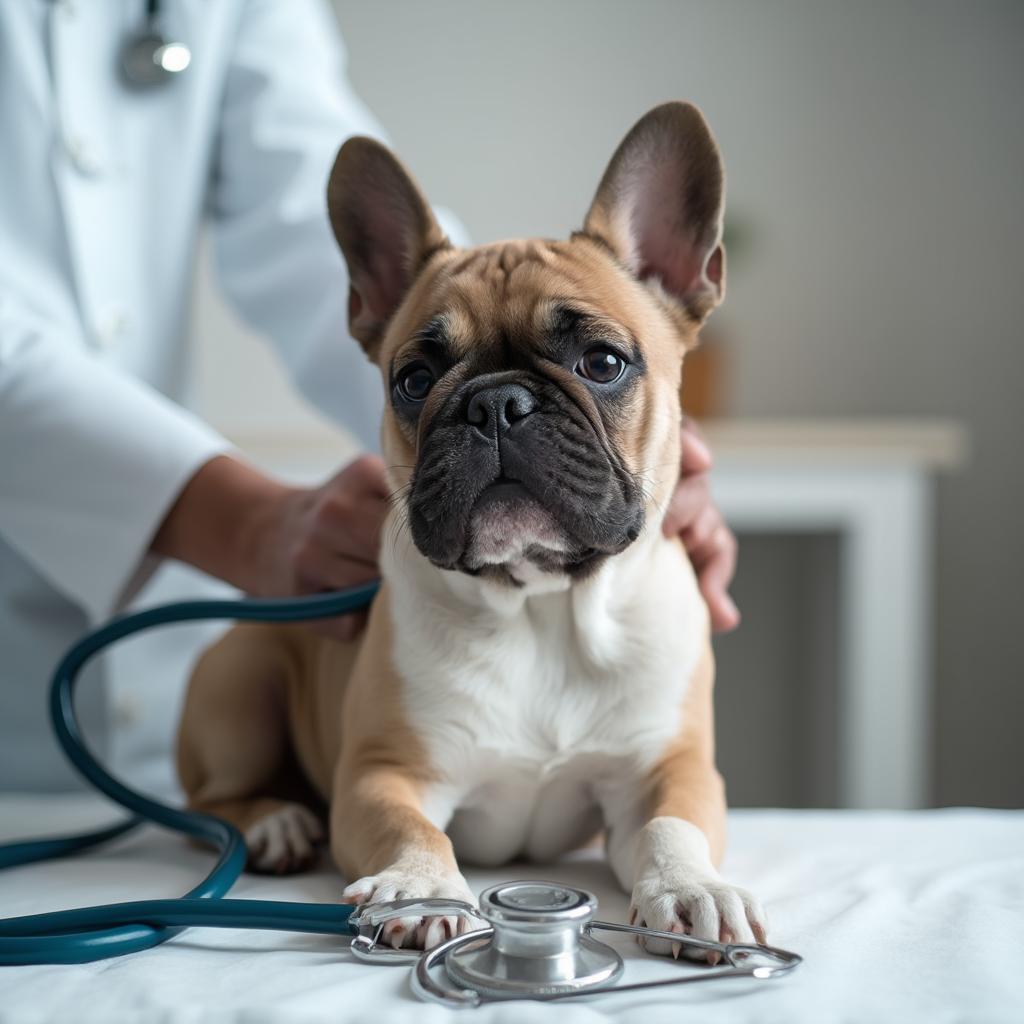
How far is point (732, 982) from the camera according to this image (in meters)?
0.63

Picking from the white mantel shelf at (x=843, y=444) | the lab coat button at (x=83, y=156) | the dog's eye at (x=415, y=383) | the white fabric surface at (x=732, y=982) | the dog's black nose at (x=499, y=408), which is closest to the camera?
the white fabric surface at (x=732, y=982)

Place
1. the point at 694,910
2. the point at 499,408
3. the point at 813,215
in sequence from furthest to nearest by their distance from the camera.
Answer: the point at 813,215
the point at 499,408
the point at 694,910

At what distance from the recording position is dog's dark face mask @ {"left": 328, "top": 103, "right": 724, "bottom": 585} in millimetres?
877

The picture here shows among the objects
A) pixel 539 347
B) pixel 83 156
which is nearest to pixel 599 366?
pixel 539 347

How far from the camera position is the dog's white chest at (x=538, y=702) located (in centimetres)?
95

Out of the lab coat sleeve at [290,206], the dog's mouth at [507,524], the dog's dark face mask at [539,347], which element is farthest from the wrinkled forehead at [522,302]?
the lab coat sleeve at [290,206]

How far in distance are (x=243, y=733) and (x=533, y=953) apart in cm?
65

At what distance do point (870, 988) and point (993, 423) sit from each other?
8.35ft

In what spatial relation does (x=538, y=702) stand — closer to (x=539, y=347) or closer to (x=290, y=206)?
(x=539, y=347)

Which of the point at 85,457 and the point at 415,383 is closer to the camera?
the point at 415,383

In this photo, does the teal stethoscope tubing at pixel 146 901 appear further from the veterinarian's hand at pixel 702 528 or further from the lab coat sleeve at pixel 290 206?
the lab coat sleeve at pixel 290 206

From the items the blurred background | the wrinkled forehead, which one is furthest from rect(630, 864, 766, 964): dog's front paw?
the blurred background

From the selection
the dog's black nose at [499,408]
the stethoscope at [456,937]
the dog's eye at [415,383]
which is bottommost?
the stethoscope at [456,937]

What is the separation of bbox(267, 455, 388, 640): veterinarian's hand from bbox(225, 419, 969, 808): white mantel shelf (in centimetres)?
133
